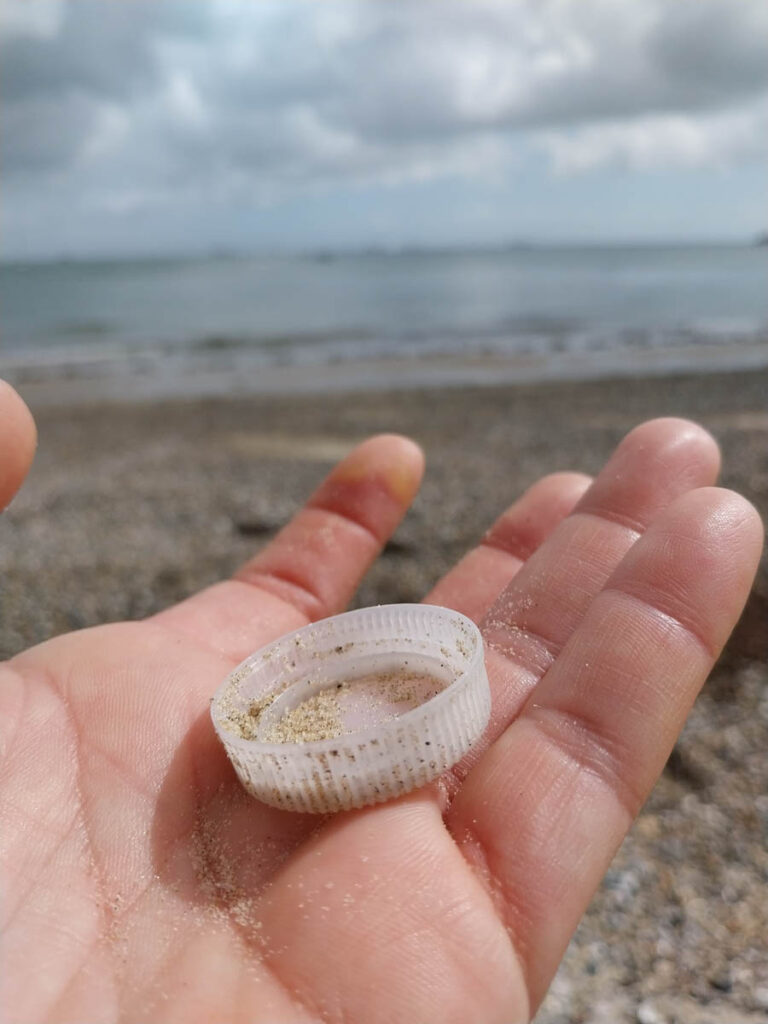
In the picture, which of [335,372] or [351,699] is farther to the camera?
[335,372]

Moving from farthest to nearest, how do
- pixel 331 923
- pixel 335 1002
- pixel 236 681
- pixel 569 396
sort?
pixel 569 396, pixel 236 681, pixel 331 923, pixel 335 1002

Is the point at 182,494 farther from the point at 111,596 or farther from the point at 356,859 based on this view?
the point at 356,859

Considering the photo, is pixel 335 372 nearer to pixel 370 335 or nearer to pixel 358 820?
pixel 370 335

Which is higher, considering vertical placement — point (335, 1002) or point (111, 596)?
point (335, 1002)

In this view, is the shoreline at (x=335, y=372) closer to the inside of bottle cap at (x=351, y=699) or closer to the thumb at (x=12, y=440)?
the inside of bottle cap at (x=351, y=699)

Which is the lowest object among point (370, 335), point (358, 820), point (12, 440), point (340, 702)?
point (370, 335)

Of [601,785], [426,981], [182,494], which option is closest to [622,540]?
[601,785]

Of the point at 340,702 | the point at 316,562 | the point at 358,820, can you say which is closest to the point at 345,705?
the point at 340,702
